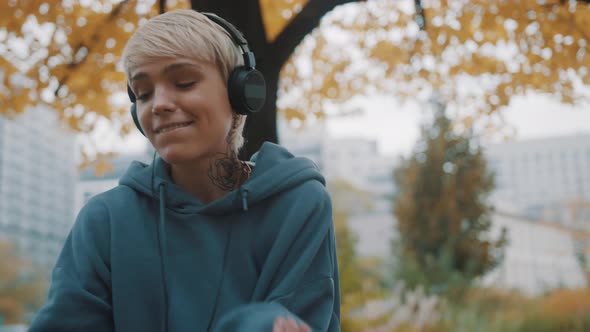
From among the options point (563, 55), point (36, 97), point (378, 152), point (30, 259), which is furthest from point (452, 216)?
point (378, 152)

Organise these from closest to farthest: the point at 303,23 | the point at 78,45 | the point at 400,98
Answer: the point at 303,23
the point at 78,45
the point at 400,98

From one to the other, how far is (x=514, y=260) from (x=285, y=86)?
3960 centimetres

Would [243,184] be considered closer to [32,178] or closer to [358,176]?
[32,178]

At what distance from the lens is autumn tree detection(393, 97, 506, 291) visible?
10734mm

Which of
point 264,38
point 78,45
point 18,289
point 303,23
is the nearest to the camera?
point 264,38

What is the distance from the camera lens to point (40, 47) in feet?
14.1

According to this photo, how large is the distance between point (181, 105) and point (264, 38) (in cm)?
193

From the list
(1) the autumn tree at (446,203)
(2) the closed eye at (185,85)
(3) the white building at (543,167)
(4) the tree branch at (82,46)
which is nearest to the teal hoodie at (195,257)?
(2) the closed eye at (185,85)

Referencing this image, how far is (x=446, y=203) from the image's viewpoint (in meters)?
11.2

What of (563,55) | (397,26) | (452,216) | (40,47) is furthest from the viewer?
(452,216)

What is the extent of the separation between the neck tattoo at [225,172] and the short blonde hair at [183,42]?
0.60 feet

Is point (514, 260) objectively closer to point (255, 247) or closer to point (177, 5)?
point (177, 5)

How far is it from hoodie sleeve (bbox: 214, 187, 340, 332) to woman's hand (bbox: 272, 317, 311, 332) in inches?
2.8

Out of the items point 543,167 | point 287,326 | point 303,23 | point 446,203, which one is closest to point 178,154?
point 287,326
